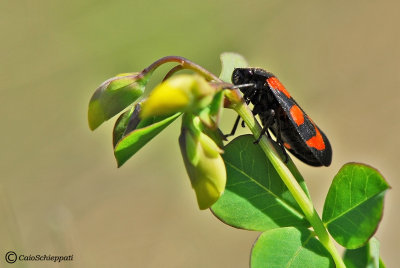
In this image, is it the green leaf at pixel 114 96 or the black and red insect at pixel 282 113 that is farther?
the black and red insect at pixel 282 113

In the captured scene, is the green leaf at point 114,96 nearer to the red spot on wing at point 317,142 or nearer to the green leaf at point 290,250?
the green leaf at point 290,250

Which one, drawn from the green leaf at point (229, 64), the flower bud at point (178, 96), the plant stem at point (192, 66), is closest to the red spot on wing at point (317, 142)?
the green leaf at point (229, 64)

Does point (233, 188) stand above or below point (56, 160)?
above

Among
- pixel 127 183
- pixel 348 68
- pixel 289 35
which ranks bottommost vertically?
pixel 127 183

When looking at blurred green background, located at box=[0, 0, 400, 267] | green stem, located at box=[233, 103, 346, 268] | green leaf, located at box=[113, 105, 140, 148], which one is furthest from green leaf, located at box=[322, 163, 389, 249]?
blurred green background, located at box=[0, 0, 400, 267]

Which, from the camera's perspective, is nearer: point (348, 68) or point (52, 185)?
point (52, 185)

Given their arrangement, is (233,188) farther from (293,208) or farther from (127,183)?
(127,183)

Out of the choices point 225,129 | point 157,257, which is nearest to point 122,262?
point 157,257
